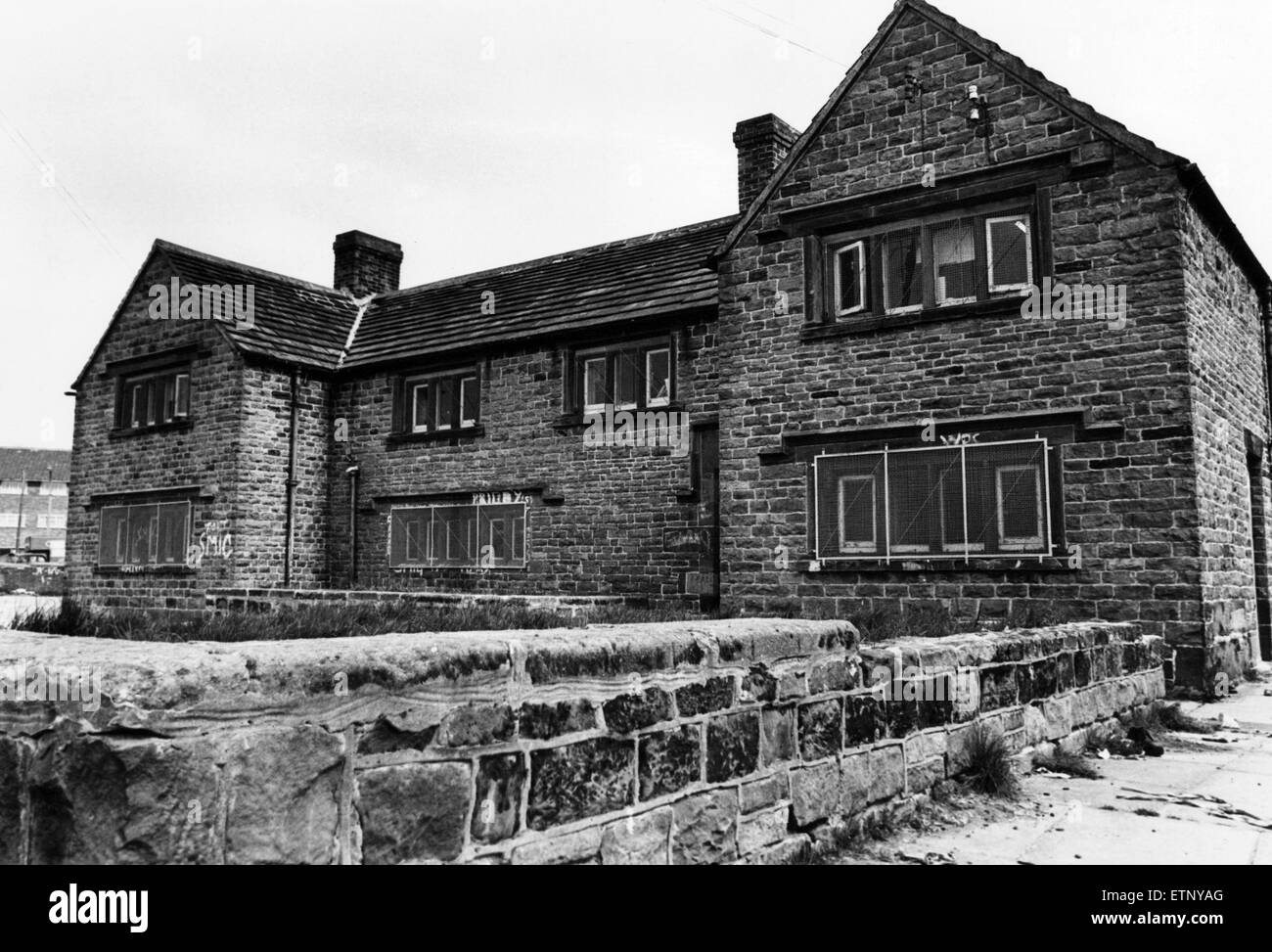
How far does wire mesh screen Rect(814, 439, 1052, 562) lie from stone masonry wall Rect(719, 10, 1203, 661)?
218 mm

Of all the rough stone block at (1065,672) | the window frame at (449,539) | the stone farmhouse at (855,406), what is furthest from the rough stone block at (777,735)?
the window frame at (449,539)

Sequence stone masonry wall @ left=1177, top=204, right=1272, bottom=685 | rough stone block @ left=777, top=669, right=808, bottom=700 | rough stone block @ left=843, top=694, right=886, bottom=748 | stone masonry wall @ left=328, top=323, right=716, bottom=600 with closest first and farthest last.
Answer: rough stone block @ left=777, top=669, right=808, bottom=700 → rough stone block @ left=843, top=694, right=886, bottom=748 → stone masonry wall @ left=1177, top=204, right=1272, bottom=685 → stone masonry wall @ left=328, top=323, right=716, bottom=600

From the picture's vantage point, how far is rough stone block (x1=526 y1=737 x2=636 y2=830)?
3420 mm

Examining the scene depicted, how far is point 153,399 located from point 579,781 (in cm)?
1897

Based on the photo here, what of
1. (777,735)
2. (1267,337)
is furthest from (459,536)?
(777,735)

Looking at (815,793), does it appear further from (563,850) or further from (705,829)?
(563,850)

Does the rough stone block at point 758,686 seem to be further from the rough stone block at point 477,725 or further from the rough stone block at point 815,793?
the rough stone block at point 477,725

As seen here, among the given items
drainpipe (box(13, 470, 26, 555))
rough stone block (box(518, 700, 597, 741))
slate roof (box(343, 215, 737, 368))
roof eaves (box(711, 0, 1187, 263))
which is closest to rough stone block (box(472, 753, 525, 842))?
rough stone block (box(518, 700, 597, 741))

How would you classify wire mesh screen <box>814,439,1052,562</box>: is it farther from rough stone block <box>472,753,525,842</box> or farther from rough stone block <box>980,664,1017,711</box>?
rough stone block <box>472,753,525,842</box>

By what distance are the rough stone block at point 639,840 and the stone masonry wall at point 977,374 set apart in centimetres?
603

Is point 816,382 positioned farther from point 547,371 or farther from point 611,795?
point 611,795

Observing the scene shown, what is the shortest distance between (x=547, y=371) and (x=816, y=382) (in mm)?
5178

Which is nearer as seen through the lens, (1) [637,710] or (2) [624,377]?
(1) [637,710]

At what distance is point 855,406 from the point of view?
12.3 metres
